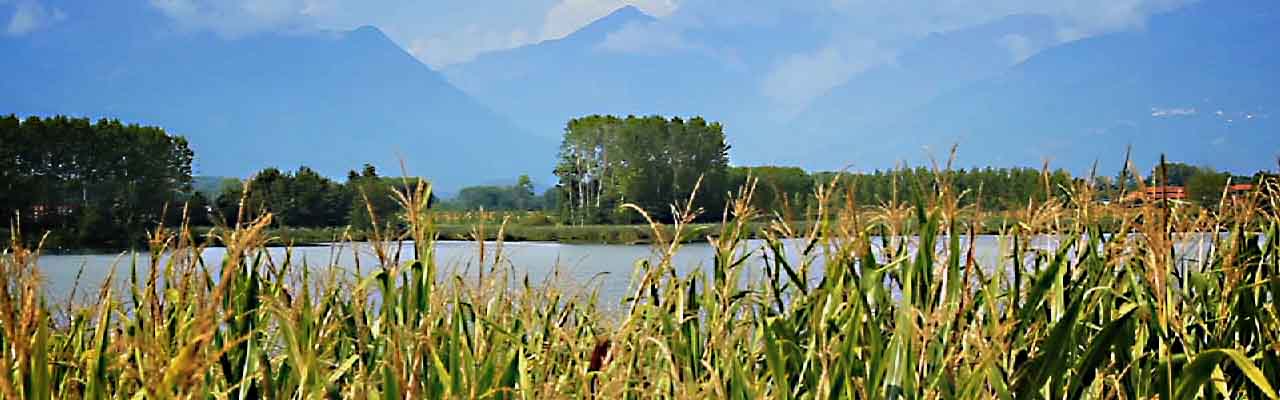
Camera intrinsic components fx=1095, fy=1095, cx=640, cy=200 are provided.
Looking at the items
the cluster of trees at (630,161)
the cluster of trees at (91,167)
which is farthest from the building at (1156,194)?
the cluster of trees at (630,161)

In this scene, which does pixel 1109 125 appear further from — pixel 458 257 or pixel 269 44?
pixel 458 257

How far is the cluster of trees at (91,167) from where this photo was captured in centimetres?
2686

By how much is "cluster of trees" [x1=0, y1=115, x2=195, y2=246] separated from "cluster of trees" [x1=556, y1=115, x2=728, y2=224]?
35.8 ft

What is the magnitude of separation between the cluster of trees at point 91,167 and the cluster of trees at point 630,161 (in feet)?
35.8

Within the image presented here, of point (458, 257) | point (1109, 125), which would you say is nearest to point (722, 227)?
point (458, 257)

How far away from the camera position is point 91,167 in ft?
90.2

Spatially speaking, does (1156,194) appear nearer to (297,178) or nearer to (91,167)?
(297,178)

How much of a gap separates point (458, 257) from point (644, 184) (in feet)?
98.7

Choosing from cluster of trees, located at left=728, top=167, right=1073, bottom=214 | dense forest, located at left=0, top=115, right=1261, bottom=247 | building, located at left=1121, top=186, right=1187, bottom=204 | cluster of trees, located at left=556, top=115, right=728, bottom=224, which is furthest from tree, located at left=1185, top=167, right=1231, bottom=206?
cluster of trees, located at left=556, top=115, right=728, bottom=224

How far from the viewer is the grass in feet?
4.49

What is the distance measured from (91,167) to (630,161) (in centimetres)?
1480

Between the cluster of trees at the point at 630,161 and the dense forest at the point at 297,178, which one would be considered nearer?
the dense forest at the point at 297,178

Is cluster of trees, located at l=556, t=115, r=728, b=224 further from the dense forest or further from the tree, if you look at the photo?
the tree

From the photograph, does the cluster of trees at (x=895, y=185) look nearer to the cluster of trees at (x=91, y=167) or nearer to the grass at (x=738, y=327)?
the grass at (x=738, y=327)
